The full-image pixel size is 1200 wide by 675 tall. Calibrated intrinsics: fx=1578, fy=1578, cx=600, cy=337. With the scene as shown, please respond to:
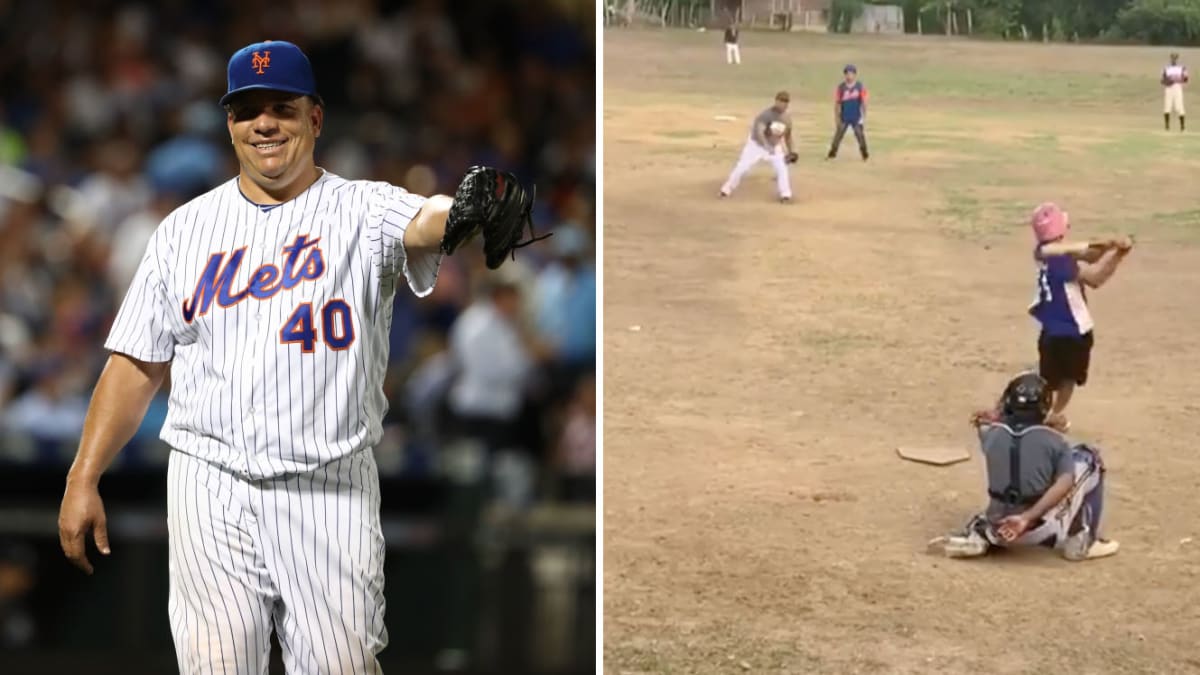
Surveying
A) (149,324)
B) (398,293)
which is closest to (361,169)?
(398,293)

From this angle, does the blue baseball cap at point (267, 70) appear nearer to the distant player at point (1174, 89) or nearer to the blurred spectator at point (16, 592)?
the blurred spectator at point (16, 592)

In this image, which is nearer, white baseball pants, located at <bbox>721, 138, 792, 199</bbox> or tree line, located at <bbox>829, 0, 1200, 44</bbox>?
tree line, located at <bbox>829, 0, 1200, 44</bbox>

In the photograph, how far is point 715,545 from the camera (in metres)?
3.61

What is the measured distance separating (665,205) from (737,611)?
0.95m

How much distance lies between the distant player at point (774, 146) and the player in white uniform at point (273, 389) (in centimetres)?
127

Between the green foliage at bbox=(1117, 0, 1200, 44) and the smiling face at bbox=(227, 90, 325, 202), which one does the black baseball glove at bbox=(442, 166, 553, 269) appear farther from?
the green foliage at bbox=(1117, 0, 1200, 44)

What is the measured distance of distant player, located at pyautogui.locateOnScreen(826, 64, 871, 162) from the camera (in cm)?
360

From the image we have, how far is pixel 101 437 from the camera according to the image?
254 centimetres

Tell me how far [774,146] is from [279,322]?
5.11 ft

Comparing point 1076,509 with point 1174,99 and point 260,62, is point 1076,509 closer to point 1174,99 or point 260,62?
point 1174,99

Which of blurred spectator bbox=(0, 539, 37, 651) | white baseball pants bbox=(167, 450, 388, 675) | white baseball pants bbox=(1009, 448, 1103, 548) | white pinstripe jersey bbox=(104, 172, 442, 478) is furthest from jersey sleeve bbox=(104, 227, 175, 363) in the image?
white baseball pants bbox=(1009, 448, 1103, 548)

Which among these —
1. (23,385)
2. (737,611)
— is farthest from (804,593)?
(23,385)

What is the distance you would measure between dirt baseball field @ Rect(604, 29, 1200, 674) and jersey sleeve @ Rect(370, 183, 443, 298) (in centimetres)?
119

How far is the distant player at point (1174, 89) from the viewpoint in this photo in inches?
139
